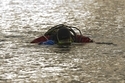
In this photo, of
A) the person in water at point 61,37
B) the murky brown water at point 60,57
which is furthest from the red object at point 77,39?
the murky brown water at point 60,57

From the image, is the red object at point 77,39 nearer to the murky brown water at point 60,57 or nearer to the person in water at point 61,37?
the person in water at point 61,37

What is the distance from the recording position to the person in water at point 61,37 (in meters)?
12.8

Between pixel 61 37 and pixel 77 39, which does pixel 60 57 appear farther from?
pixel 77 39

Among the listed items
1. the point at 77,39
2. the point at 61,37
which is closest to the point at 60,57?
the point at 61,37

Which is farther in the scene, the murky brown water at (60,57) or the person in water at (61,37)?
the person in water at (61,37)

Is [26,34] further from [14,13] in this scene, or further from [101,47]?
[14,13]

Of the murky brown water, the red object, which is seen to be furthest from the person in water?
the murky brown water

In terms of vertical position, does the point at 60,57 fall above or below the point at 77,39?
above

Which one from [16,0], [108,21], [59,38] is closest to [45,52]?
[59,38]

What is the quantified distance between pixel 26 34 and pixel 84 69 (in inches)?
218

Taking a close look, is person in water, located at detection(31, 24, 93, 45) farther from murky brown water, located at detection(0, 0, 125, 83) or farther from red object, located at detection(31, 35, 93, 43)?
murky brown water, located at detection(0, 0, 125, 83)

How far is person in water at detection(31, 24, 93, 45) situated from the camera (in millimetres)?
12781

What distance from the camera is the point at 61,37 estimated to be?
1295 cm

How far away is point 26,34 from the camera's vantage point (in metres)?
15.3
